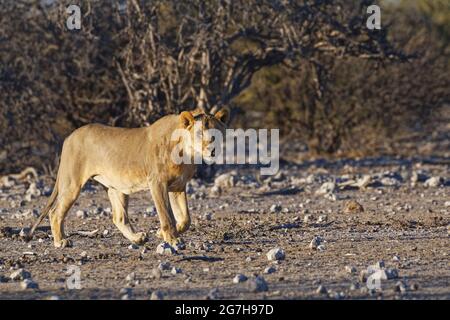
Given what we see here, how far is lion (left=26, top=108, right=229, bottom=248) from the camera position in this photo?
9.74m

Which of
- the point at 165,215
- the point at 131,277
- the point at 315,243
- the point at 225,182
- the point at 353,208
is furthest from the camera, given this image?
the point at 225,182

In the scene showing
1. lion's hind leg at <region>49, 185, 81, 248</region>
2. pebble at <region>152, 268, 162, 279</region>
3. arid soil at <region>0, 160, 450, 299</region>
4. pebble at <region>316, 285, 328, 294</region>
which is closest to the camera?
pebble at <region>316, 285, 328, 294</region>

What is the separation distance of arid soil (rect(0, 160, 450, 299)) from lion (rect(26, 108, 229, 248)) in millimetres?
278

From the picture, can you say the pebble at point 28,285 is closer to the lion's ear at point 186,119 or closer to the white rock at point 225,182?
the lion's ear at point 186,119

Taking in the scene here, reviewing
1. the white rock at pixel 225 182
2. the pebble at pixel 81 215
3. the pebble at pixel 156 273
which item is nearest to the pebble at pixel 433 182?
the white rock at pixel 225 182

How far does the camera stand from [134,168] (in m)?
10.1

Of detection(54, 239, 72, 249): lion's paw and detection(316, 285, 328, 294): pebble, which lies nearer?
detection(316, 285, 328, 294): pebble

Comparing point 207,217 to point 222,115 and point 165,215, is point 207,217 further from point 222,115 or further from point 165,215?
point 165,215

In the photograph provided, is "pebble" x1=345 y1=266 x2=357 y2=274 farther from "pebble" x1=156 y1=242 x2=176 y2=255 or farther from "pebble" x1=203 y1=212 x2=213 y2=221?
"pebble" x1=203 y1=212 x2=213 y2=221

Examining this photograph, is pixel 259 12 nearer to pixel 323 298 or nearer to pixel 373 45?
pixel 373 45

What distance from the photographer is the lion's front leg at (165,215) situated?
9617 millimetres

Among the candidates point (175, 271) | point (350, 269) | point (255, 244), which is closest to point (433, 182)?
point (255, 244)

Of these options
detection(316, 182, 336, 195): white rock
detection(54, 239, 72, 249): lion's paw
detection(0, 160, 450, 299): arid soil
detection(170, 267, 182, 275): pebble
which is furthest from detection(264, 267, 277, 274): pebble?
detection(316, 182, 336, 195): white rock

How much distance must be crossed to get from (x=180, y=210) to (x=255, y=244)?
31.3 inches
